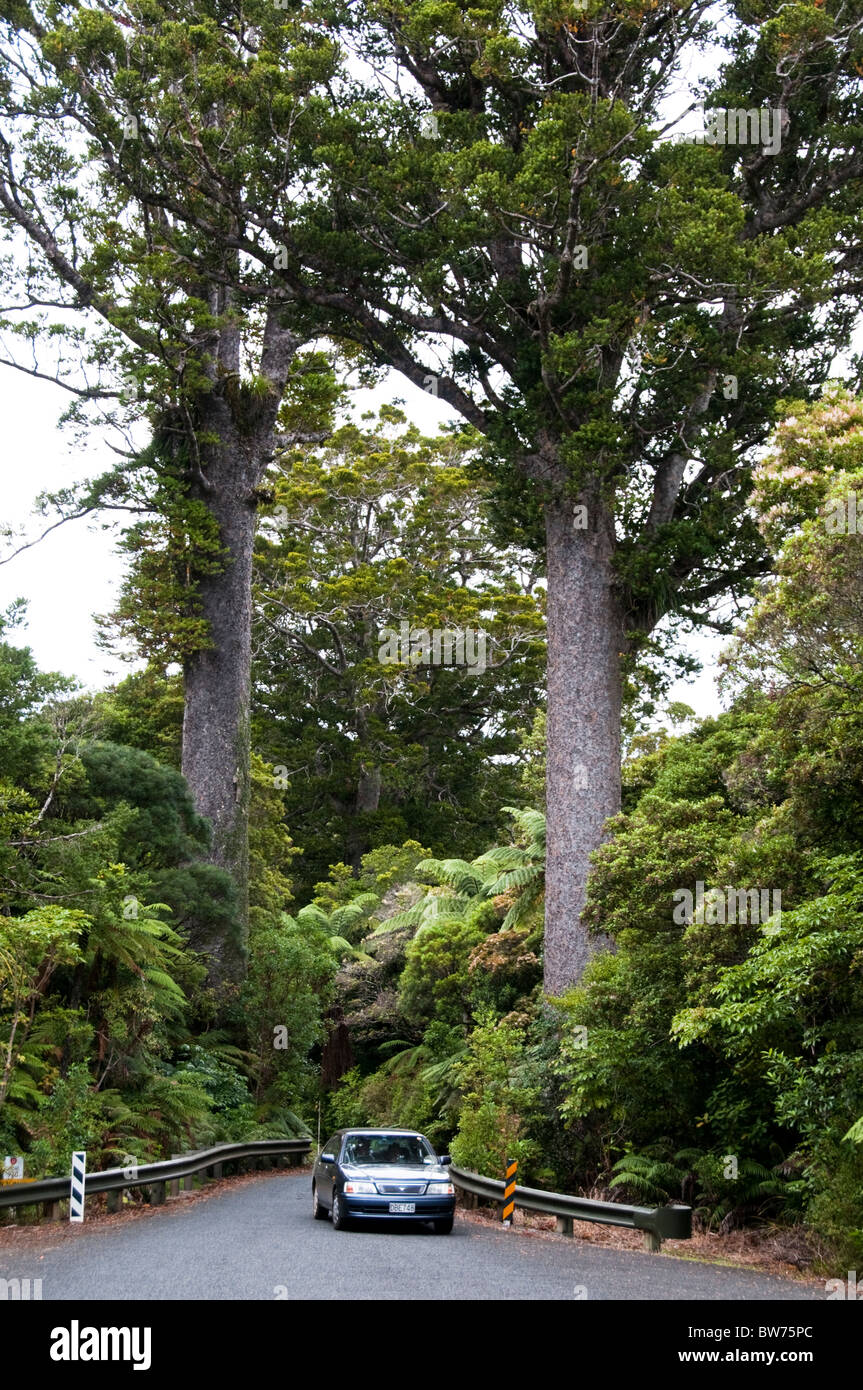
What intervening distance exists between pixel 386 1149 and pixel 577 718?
21.2ft

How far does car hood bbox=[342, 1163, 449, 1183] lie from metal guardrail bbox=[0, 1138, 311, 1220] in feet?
7.60

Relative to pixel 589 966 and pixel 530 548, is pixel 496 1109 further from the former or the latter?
pixel 530 548

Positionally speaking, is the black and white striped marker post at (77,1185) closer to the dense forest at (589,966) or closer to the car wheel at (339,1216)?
the dense forest at (589,966)

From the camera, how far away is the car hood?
527 inches

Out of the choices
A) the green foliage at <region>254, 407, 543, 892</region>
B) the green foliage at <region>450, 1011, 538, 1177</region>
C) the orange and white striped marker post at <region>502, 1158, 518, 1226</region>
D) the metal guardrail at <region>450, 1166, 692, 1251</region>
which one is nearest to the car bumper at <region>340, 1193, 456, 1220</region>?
the orange and white striped marker post at <region>502, 1158, 518, 1226</region>

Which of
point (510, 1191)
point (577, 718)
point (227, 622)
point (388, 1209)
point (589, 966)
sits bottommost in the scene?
point (388, 1209)

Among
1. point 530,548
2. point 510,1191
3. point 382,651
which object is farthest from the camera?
point 382,651

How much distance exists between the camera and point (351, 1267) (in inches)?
385

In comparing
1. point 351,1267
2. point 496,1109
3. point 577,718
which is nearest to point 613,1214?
point 351,1267

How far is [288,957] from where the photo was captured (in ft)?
86.7

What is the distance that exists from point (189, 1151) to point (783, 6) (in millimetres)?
17446

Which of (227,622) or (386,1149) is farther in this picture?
(227,622)
